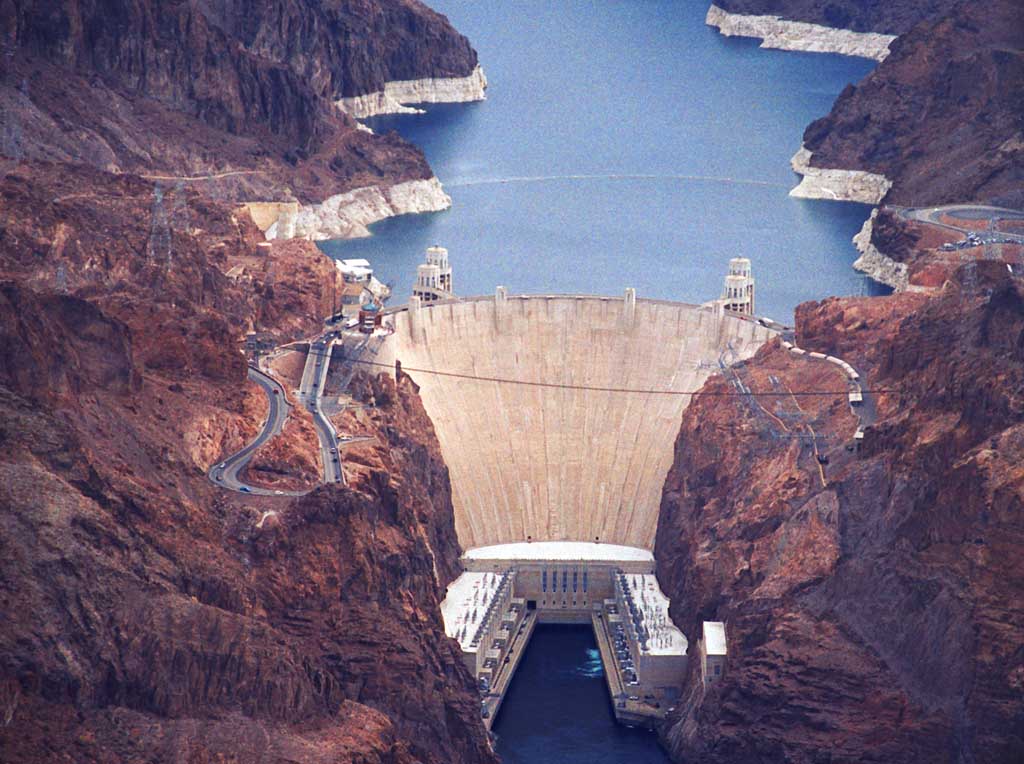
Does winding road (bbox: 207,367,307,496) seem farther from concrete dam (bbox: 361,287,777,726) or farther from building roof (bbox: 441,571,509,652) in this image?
concrete dam (bbox: 361,287,777,726)

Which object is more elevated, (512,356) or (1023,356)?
(1023,356)

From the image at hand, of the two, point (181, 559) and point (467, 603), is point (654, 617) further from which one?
point (181, 559)

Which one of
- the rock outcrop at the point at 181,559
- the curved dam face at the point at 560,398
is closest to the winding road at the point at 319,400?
the rock outcrop at the point at 181,559

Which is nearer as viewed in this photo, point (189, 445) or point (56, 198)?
point (189, 445)

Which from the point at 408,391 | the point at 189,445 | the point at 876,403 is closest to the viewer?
the point at 189,445

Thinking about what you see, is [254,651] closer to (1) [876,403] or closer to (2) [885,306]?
(1) [876,403]

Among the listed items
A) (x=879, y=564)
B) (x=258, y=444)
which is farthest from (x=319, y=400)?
(x=879, y=564)

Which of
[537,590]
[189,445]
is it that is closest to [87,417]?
[189,445]
